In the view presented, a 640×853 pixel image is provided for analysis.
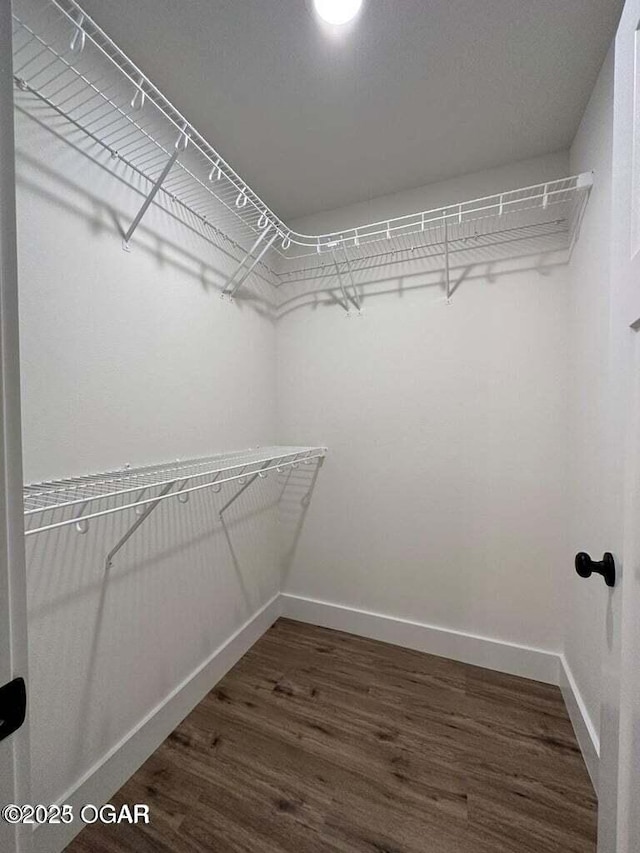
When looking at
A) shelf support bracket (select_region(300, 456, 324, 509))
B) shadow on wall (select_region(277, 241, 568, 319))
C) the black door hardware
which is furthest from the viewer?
shelf support bracket (select_region(300, 456, 324, 509))

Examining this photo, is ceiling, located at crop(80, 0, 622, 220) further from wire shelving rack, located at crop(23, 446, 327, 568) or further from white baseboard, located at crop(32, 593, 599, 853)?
white baseboard, located at crop(32, 593, 599, 853)

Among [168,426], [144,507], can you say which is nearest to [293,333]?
[168,426]

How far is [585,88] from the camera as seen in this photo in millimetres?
1258

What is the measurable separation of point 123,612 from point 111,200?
1.41 meters

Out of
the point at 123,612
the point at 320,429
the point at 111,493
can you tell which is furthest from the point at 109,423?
the point at 320,429

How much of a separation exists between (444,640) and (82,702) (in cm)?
161

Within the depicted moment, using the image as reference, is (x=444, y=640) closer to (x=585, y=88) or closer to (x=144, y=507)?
(x=144, y=507)

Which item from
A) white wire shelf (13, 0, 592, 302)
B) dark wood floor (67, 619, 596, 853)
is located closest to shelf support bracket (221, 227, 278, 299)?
white wire shelf (13, 0, 592, 302)

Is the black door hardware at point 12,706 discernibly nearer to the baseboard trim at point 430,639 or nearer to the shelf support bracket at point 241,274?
the shelf support bracket at point 241,274

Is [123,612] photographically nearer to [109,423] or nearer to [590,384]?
[109,423]

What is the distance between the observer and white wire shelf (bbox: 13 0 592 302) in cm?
95

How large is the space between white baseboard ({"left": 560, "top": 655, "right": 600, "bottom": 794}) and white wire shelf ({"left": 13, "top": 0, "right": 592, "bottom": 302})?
6.29ft

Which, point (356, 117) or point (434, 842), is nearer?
point (434, 842)

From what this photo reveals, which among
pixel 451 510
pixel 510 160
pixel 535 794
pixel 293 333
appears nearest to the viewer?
pixel 535 794
